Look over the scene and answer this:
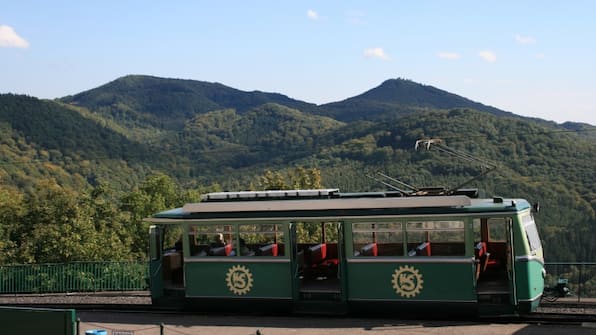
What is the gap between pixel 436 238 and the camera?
16438mm

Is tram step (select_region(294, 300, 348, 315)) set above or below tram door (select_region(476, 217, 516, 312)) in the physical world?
below

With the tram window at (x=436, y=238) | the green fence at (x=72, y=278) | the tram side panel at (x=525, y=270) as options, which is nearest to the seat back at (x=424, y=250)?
the tram window at (x=436, y=238)

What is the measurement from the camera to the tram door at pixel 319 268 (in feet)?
55.7

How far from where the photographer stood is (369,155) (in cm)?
11119

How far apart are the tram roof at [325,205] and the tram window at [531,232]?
28cm

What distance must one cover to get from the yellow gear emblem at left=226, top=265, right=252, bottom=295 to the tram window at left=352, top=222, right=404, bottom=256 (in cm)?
275

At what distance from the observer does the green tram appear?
52.3 feet

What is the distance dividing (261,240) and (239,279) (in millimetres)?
1071

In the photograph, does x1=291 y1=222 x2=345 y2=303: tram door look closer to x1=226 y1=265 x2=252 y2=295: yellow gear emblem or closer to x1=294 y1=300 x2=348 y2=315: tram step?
x1=294 y1=300 x2=348 y2=315: tram step

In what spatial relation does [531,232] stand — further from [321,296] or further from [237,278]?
[237,278]

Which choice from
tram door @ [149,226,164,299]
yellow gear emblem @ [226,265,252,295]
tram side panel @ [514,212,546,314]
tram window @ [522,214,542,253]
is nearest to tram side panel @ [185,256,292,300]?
yellow gear emblem @ [226,265,252,295]

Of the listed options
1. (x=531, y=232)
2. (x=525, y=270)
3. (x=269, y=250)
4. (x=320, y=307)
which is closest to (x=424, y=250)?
(x=525, y=270)

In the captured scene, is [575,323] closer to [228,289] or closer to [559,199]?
[228,289]

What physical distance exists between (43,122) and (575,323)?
516ft
